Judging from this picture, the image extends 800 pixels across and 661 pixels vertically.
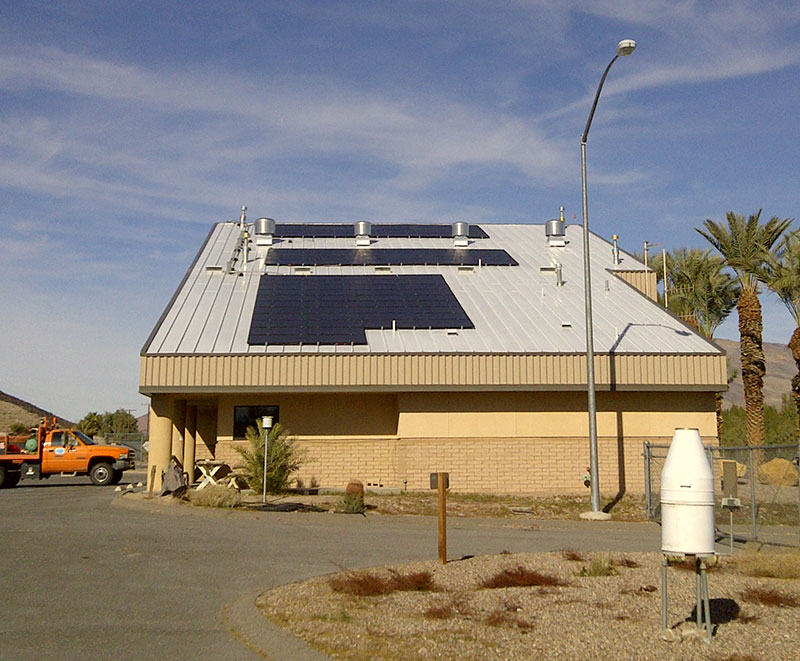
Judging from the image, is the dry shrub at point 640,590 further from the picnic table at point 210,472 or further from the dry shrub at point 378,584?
the picnic table at point 210,472

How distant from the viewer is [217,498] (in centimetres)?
2048

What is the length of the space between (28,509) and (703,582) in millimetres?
17941

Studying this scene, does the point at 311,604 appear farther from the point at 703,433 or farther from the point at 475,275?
the point at 475,275

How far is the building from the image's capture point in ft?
80.9

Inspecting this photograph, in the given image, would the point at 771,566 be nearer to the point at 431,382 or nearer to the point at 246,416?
the point at 431,382

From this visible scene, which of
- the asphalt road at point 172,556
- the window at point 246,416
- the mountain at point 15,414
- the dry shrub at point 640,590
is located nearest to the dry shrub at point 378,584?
the asphalt road at point 172,556

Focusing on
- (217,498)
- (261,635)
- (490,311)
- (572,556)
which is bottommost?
(261,635)

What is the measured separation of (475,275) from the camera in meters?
32.8

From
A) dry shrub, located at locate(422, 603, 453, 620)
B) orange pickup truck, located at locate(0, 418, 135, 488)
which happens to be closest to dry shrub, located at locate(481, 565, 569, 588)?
dry shrub, located at locate(422, 603, 453, 620)

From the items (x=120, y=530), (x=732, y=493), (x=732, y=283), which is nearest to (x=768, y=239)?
(x=732, y=283)

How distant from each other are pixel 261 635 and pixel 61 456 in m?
24.2

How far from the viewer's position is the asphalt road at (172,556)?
814cm

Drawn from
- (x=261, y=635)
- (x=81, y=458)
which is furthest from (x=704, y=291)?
(x=261, y=635)

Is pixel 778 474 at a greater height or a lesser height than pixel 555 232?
lesser
